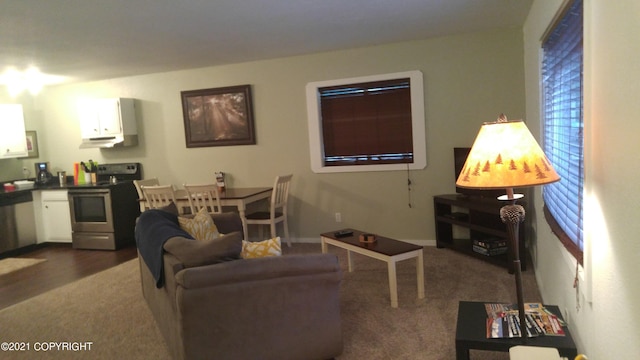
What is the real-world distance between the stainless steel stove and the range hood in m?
0.51

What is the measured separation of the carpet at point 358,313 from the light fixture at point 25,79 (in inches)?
104

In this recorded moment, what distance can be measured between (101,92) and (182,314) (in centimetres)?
513

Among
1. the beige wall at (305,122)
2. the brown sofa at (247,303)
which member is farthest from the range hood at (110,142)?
the brown sofa at (247,303)

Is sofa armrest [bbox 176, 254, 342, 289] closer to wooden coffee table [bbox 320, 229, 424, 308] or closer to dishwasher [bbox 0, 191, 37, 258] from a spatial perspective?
wooden coffee table [bbox 320, 229, 424, 308]

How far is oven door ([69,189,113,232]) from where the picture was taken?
5812 mm

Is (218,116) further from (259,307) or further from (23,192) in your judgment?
(259,307)

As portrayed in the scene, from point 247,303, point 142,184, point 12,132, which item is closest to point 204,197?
point 142,184

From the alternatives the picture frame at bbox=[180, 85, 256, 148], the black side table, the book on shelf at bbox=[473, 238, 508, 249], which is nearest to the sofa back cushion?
the black side table

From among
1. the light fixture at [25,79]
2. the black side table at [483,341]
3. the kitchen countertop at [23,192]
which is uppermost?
the light fixture at [25,79]

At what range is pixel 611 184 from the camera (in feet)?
4.78

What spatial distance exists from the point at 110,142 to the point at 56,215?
51.0 inches

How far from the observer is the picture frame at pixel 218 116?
5.67 meters

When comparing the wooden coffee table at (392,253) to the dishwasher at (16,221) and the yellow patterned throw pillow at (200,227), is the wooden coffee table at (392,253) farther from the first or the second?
the dishwasher at (16,221)

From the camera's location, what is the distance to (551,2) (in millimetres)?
2637
